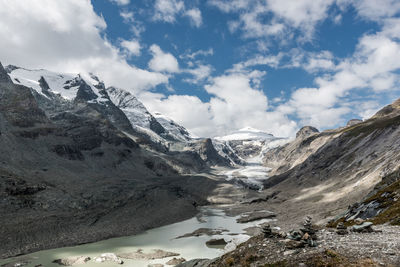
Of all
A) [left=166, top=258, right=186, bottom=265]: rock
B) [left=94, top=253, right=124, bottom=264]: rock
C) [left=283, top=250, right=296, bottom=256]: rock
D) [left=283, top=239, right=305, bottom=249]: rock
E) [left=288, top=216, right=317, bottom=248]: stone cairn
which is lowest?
[left=166, top=258, right=186, bottom=265]: rock

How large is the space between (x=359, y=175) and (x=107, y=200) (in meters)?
94.0

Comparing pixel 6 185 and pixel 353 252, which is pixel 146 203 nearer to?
pixel 6 185

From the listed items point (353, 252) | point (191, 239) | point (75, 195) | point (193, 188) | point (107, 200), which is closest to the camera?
point (353, 252)

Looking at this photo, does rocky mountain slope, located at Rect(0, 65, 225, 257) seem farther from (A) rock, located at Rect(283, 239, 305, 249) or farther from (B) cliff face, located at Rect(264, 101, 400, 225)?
(A) rock, located at Rect(283, 239, 305, 249)

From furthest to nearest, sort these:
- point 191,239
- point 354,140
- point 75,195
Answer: point 354,140, point 75,195, point 191,239

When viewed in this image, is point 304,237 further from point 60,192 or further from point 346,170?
point 346,170

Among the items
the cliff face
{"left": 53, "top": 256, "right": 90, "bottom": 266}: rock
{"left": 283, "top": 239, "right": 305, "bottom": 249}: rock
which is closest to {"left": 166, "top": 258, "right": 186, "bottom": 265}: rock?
{"left": 53, "top": 256, "right": 90, "bottom": 266}: rock

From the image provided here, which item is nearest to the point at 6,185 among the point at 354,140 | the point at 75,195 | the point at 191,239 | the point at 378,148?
the point at 75,195

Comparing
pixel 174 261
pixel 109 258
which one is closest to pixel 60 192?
pixel 109 258

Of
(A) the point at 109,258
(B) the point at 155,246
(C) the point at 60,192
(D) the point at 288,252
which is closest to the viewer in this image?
(D) the point at 288,252

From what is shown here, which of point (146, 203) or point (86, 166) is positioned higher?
point (86, 166)

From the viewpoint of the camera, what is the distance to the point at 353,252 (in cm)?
1584

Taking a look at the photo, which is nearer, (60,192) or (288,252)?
(288,252)

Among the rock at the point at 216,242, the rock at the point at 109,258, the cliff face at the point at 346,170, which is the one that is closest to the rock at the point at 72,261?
the rock at the point at 109,258
